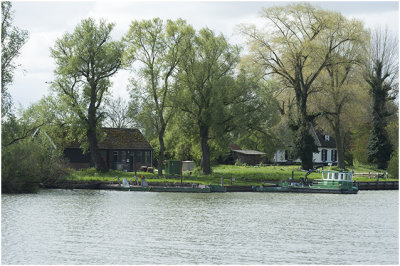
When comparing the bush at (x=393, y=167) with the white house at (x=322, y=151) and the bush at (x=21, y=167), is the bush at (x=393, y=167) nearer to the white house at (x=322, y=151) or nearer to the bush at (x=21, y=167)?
the white house at (x=322, y=151)

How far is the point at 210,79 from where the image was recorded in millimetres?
66062

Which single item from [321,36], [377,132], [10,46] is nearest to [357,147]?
[377,132]

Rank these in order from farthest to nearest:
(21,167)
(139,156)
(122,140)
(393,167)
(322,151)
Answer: (322,151)
(139,156)
(122,140)
(393,167)
(21,167)

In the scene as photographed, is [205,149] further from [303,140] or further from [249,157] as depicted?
[249,157]

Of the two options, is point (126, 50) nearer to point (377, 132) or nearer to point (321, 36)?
point (321, 36)

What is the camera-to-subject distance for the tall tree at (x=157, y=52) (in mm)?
64188

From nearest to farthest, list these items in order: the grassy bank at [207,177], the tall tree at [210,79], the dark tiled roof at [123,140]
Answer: the grassy bank at [207,177]
the tall tree at [210,79]
the dark tiled roof at [123,140]

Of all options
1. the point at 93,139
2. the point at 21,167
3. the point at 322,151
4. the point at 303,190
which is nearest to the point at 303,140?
the point at 303,190

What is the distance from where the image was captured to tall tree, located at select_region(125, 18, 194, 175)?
6419 cm

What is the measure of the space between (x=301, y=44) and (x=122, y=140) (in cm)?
2385

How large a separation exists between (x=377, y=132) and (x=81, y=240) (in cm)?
5653

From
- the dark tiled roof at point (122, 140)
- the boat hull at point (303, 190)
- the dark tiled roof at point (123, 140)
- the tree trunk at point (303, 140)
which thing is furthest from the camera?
the dark tiled roof at point (123, 140)

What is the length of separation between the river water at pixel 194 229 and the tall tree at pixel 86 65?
44.6 feet

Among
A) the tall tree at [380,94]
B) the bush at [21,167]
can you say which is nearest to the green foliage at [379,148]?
the tall tree at [380,94]
